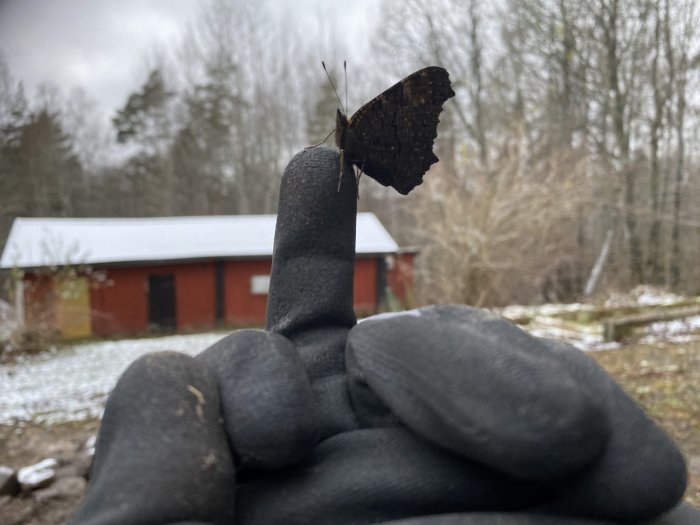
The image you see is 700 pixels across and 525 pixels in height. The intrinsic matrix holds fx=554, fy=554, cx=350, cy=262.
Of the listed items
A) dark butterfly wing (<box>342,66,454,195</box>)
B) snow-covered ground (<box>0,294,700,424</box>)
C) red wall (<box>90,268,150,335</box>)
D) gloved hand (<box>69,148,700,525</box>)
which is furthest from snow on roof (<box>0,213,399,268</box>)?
gloved hand (<box>69,148,700,525</box>)

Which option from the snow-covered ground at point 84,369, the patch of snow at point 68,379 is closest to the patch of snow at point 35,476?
the patch of snow at point 68,379

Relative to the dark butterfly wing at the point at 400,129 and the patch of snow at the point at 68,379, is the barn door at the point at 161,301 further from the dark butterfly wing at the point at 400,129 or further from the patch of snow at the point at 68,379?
the dark butterfly wing at the point at 400,129

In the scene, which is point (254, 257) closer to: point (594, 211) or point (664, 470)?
point (594, 211)

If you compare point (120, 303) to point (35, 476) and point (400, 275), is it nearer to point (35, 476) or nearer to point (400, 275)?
point (400, 275)

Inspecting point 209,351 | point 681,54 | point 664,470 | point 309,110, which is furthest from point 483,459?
point 309,110

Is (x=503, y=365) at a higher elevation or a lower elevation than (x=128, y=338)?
higher

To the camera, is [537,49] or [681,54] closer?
[681,54]

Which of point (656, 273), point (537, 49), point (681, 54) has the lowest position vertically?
point (656, 273)

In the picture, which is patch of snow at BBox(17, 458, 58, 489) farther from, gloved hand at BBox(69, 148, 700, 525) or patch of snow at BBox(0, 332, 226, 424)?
gloved hand at BBox(69, 148, 700, 525)
